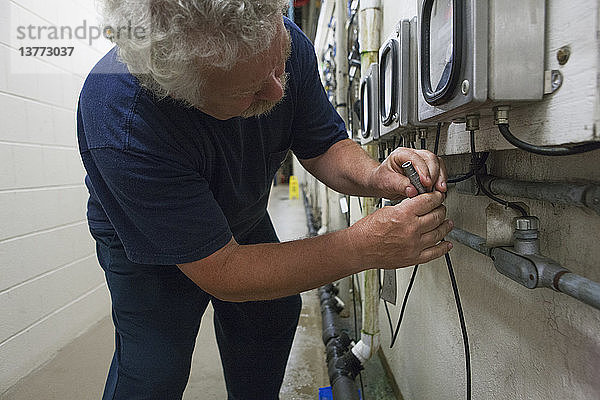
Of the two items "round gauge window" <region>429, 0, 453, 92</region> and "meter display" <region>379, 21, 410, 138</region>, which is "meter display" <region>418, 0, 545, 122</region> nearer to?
"round gauge window" <region>429, 0, 453, 92</region>

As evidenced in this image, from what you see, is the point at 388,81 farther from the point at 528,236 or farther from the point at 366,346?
the point at 366,346

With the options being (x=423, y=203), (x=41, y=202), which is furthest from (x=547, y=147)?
(x=41, y=202)

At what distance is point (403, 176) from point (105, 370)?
1623mm

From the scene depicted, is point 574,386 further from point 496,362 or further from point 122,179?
point 122,179

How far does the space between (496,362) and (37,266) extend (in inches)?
71.9

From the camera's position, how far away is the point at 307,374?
5.90 feet

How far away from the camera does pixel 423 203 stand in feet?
2.28

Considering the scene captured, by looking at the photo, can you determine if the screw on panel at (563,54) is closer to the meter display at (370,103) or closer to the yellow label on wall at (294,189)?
the meter display at (370,103)

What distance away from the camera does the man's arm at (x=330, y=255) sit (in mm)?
694

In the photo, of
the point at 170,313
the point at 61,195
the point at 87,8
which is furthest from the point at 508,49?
the point at 87,8

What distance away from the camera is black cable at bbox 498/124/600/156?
46cm

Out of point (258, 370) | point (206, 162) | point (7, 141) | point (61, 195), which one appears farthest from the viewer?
point (61, 195)

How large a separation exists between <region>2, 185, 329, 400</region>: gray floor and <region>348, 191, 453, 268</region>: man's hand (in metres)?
1.10

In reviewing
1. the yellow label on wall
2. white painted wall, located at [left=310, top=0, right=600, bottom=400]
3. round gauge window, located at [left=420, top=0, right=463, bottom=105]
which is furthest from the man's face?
the yellow label on wall
